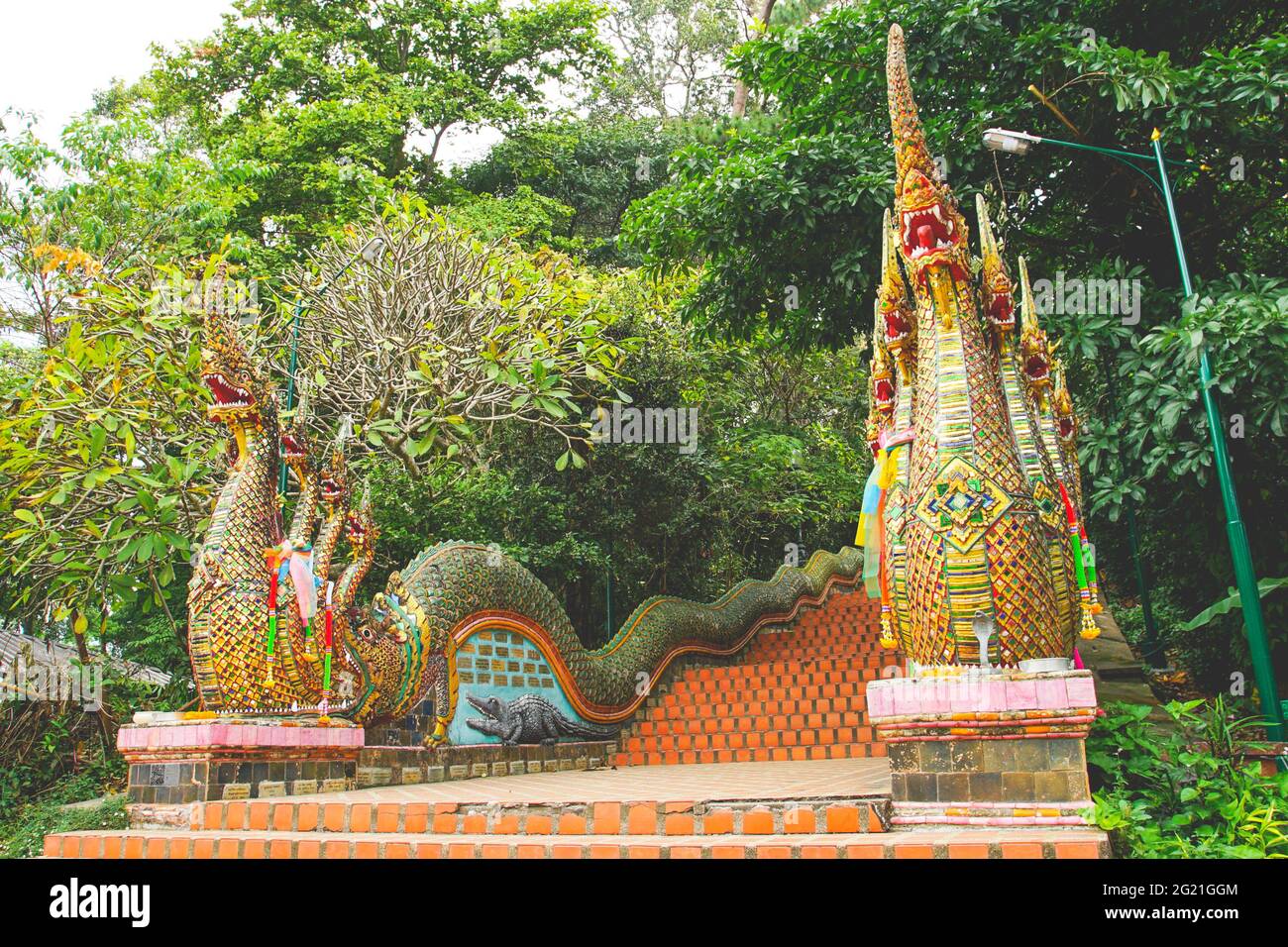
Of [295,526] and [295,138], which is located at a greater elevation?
[295,138]

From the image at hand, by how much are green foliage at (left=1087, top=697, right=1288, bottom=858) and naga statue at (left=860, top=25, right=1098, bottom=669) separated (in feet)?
1.81

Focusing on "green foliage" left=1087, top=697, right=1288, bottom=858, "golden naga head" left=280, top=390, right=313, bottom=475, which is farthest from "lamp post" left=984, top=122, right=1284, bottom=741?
"golden naga head" left=280, top=390, right=313, bottom=475

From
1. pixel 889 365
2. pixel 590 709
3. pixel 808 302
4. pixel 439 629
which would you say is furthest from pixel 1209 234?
pixel 439 629

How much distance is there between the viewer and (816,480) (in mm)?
14664

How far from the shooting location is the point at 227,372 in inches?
262

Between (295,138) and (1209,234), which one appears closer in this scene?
(1209,234)

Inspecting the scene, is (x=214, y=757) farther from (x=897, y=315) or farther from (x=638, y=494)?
(x=638, y=494)

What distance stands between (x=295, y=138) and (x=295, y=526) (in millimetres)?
11933

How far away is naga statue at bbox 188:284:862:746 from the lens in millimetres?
6262

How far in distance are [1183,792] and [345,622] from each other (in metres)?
5.26

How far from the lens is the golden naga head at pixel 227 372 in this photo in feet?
21.6

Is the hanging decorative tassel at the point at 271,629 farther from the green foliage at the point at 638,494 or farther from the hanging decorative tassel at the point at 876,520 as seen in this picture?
the green foliage at the point at 638,494

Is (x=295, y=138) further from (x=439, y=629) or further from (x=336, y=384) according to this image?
(x=439, y=629)

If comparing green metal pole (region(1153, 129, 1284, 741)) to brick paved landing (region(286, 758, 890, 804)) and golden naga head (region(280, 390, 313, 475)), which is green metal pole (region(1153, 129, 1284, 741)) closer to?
brick paved landing (region(286, 758, 890, 804))
